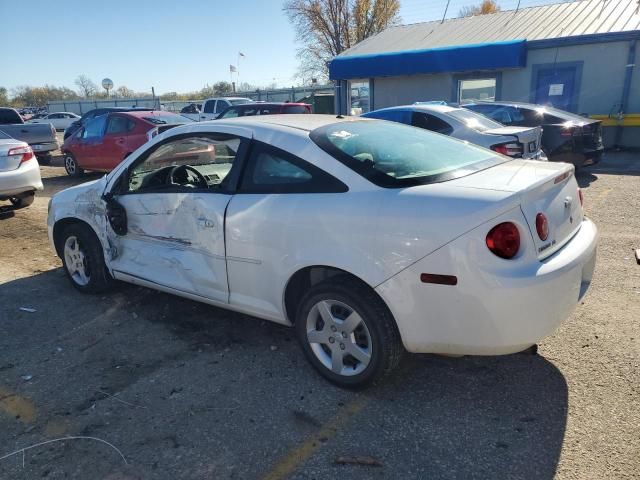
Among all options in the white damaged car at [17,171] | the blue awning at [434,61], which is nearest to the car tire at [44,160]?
the white damaged car at [17,171]

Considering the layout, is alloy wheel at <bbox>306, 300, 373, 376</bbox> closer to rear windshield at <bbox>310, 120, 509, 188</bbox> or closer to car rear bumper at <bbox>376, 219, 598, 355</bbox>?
car rear bumper at <bbox>376, 219, 598, 355</bbox>

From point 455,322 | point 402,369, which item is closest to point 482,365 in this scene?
point 402,369

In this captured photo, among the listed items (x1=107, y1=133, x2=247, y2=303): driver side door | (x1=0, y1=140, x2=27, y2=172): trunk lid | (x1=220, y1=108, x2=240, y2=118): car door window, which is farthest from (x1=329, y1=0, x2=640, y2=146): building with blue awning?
(x1=107, y1=133, x2=247, y2=303): driver side door

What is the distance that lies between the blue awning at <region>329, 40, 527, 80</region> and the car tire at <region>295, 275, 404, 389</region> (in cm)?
1485

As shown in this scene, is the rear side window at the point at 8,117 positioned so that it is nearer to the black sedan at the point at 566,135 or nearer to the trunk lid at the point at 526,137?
the trunk lid at the point at 526,137

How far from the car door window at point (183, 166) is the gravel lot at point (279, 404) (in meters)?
1.07

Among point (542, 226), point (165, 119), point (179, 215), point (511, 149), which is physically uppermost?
point (165, 119)

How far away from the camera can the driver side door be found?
3439mm

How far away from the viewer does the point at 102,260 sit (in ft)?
14.6

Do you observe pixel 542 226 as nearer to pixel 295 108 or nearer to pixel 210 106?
pixel 295 108

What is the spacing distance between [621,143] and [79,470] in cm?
1606

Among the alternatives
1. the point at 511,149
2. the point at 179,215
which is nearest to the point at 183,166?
the point at 179,215

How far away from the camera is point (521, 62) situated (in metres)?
15.5

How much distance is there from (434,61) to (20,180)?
43.9 feet
